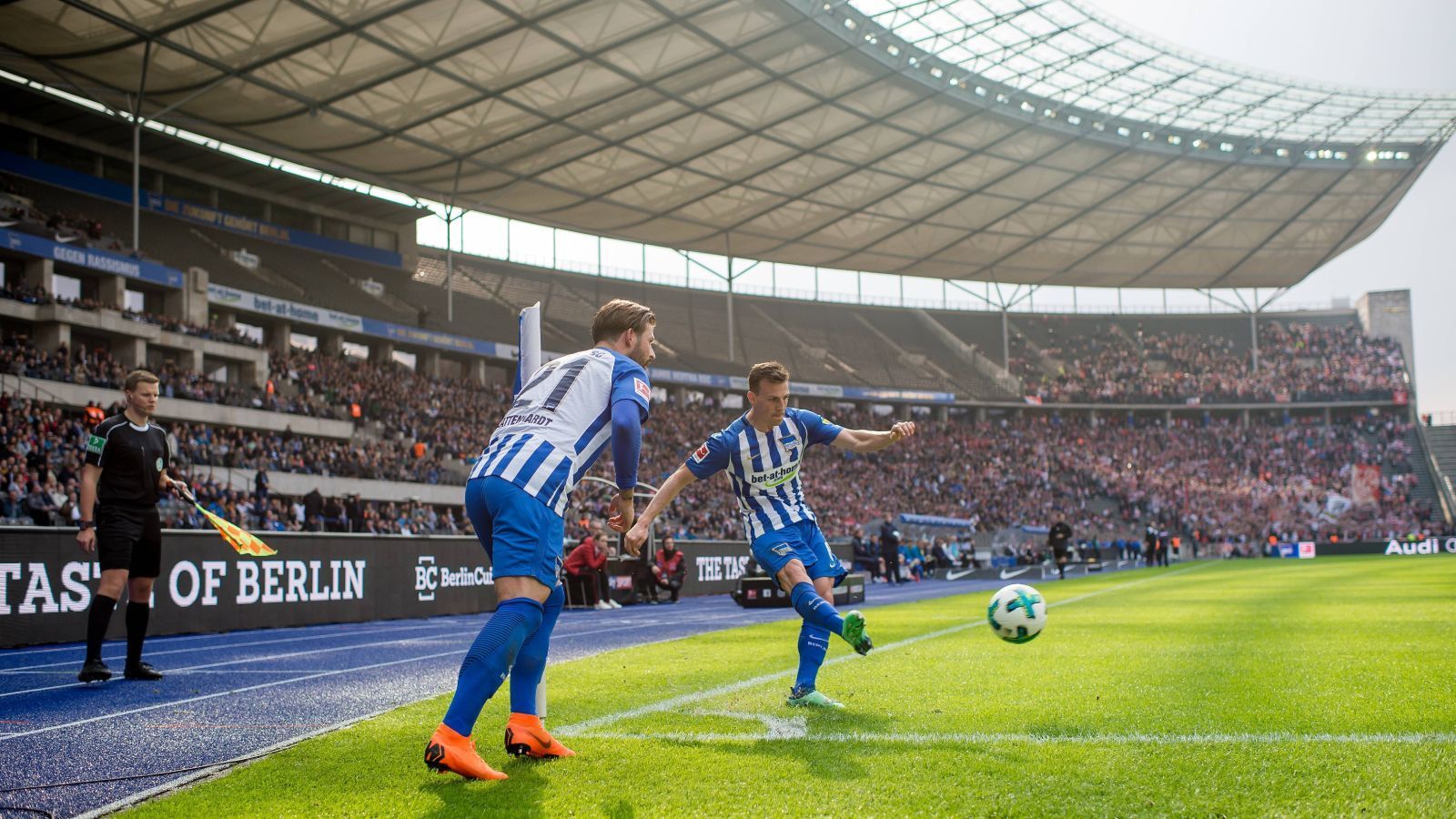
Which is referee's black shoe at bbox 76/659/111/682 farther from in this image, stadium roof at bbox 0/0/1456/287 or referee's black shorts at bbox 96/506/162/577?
stadium roof at bbox 0/0/1456/287

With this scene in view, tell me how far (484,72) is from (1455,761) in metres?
31.0

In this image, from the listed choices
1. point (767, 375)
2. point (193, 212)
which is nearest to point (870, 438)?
point (767, 375)

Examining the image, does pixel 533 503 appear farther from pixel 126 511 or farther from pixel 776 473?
pixel 126 511

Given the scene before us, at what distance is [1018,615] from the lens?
6219 millimetres

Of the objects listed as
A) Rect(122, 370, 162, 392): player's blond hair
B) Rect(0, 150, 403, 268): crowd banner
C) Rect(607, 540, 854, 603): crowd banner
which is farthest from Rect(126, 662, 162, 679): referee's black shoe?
Rect(0, 150, 403, 268): crowd banner

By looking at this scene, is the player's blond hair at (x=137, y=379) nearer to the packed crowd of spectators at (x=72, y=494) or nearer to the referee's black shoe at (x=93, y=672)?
the referee's black shoe at (x=93, y=672)

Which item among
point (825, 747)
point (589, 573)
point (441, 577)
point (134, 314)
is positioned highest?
point (134, 314)

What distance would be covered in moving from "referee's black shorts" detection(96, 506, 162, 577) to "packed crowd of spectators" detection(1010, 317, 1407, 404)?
5590 centimetres

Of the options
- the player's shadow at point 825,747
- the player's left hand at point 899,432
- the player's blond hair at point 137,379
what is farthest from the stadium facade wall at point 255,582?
the player's shadow at point 825,747

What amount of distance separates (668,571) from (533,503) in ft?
56.7

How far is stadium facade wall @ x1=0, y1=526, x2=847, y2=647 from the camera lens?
11.0 meters

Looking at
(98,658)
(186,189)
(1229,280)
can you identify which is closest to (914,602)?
(98,658)

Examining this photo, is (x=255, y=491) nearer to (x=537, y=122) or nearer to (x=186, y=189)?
(x=537, y=122)

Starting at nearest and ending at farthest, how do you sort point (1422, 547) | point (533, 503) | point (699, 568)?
point (533, 503)
point (699, 568)
point (1422, 547)
